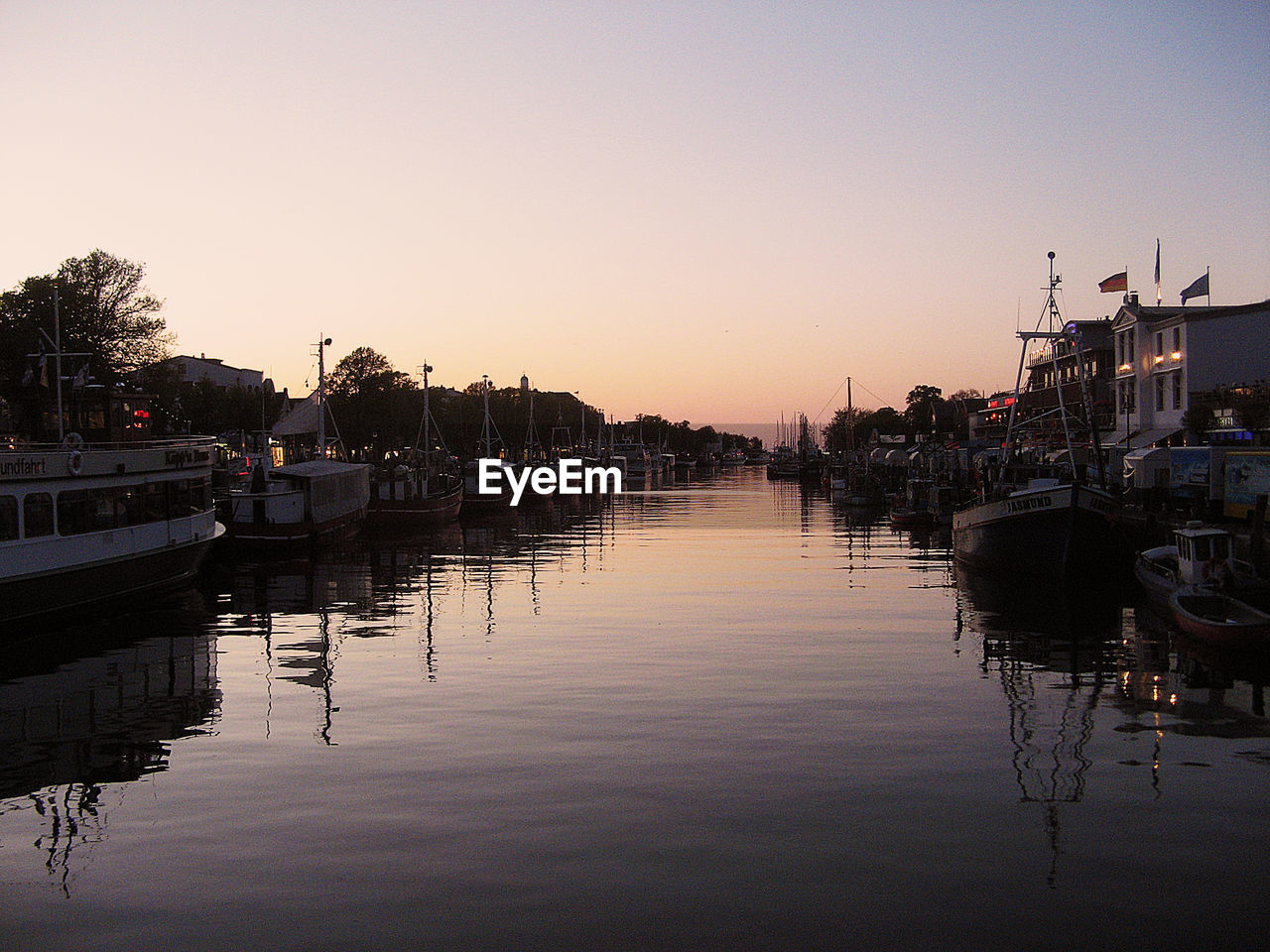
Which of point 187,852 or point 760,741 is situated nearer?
point 187,852

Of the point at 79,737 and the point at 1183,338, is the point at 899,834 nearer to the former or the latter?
the point at 79,737

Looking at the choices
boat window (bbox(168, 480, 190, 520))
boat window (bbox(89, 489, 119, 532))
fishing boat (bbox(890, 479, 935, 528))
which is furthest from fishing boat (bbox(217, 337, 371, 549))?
fishing boat (bbox(890, 479, 935, 528))

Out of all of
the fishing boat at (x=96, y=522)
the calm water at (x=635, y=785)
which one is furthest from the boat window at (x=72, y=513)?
the calm water at (x=635, y=785)

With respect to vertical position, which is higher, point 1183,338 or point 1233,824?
point 1183,338

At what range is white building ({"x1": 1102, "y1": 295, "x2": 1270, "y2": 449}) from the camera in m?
66.9

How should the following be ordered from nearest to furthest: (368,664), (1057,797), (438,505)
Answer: (1057,797)
(368,664)
(438,505)

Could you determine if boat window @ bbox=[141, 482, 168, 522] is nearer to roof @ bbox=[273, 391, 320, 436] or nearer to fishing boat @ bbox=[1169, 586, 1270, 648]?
fishing boat @ bbox=[1169, 586, 1270, 648]

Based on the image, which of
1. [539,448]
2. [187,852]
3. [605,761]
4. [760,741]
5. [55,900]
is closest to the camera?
[55,900]

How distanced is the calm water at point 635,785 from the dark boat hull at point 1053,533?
732cm

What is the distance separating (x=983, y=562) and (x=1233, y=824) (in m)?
31.8

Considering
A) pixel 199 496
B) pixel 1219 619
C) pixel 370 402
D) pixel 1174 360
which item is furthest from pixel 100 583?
pixel 370 402

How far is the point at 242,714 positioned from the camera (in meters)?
21.5

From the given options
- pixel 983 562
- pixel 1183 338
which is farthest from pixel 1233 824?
pixel 1183 338

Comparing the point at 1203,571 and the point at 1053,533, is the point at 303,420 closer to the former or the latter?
the point at 1053,533
